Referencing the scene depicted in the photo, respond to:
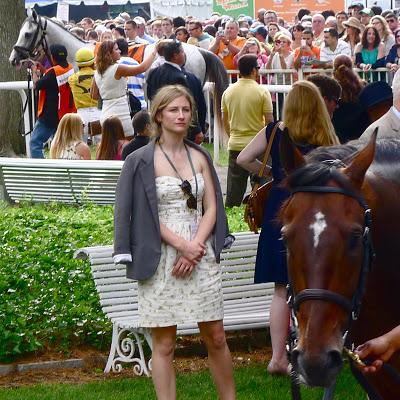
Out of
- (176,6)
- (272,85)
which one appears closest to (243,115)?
(272,85)

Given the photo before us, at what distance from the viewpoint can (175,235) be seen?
22.0 ft

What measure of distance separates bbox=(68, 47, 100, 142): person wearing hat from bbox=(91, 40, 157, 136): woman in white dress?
0.87 m

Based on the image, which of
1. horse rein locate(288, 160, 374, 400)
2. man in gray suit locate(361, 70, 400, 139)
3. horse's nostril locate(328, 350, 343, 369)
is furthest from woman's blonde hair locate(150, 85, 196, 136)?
horse's nostril locate(328, 350, 343, 369)

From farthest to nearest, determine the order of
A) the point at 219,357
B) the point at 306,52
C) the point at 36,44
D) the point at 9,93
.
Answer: the point at 306,52 < the point at 9,93 < the point at 36,44 < the point at 219,357

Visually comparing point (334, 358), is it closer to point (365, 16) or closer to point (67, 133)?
point (67, 133)

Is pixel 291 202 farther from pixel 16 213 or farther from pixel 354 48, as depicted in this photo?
pixel 354 48

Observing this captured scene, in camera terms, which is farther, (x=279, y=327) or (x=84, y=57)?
(x=84, y=57)

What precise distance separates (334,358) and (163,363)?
9.40ft

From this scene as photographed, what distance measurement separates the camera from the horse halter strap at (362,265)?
Answer: 13.6 feet

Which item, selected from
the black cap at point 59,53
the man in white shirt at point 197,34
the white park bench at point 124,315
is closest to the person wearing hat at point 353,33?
the man in white shirt at point 197,34

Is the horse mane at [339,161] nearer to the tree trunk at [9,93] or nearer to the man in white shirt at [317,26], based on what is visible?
the tree trunk at [9,93]

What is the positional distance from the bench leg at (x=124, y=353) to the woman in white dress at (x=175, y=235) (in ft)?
4.69

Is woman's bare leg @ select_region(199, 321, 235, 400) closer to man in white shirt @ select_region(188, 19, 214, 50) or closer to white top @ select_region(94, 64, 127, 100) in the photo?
white top @ select_region(94, 64, 127, 100)

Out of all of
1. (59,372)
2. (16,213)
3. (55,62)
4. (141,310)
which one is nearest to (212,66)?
(55,62)
